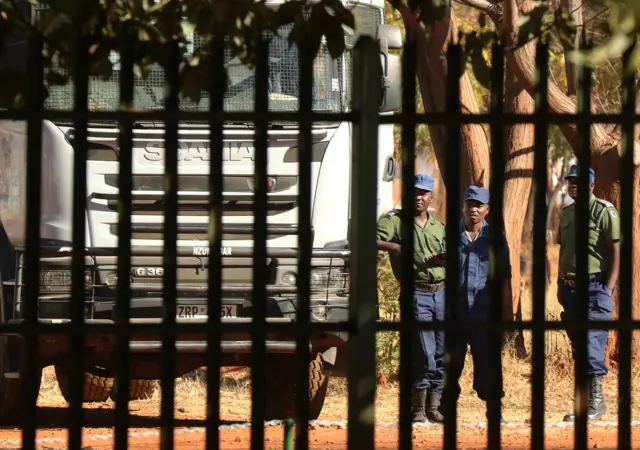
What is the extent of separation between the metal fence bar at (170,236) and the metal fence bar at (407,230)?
0.80 metres

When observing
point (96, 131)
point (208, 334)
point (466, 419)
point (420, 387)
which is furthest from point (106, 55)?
point (466, 419)

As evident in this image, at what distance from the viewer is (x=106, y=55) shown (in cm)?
425

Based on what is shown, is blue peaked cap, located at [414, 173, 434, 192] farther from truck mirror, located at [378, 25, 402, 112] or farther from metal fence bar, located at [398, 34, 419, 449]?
metal fence bar, located at [398, 34, 419, 449]

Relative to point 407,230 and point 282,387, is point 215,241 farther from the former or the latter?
point 282,387

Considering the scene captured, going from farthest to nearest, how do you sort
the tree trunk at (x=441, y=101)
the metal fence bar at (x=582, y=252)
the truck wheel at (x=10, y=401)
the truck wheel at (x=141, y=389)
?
the tree trunk at (x=441, y=101) → the truck wheel at (x=141, y=389) → the truck wheel at (x=10, y=401) → the metal fence bar at (x=582, y=252)

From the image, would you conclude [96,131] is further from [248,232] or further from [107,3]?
[107,3]

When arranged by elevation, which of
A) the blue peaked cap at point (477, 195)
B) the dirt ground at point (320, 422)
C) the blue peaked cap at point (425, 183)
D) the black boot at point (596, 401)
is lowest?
the dirt ground at point (320, 422)

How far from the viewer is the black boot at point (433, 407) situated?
29.1 feet

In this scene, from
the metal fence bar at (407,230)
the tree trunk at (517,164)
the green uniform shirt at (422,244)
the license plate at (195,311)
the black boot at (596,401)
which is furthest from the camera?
the tree trunk at (517,164)

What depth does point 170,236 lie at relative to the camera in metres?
4.22

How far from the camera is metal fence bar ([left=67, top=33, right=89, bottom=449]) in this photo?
4.21 m

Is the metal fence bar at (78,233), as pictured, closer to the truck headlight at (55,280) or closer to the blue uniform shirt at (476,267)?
the truck headlight at (55,280)

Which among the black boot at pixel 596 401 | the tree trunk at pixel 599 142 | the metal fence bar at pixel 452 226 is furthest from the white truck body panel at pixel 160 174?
the metal fence bar at pixel 452 226

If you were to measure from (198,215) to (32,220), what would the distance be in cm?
425
